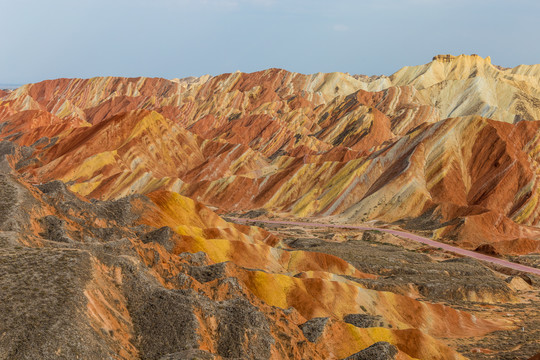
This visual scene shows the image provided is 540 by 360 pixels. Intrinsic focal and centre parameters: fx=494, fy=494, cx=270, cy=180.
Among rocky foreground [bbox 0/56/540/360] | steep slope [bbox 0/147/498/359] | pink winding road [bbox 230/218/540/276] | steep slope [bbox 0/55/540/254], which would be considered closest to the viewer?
steep slope [bbox 0/147/498/359]

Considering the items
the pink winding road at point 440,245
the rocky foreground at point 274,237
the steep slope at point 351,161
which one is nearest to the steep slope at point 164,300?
the rocky foreground at point 274,237

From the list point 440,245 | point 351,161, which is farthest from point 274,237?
point 351,161

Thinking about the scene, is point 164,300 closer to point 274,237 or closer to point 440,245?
point 274,237

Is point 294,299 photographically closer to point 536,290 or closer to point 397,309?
point 397,309

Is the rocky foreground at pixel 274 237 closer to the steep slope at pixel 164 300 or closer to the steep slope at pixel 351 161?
the steep slope at pixel 164 300

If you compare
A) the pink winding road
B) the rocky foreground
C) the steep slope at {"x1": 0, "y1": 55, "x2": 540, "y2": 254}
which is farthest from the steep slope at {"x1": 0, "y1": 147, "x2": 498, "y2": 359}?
the steep slope at {"x1": 0, "y1": 55, "x2": 540, "y2": 254}

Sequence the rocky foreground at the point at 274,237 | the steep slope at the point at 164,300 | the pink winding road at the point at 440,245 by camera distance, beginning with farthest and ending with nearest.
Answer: the pink winding road at the point at 440,245 < the rocky foreground at the point at 274,237 < the steep slope at the point at 164,300

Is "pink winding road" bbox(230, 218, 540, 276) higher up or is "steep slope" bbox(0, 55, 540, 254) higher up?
"steep slope" bbox(0, 55, 540, 254)

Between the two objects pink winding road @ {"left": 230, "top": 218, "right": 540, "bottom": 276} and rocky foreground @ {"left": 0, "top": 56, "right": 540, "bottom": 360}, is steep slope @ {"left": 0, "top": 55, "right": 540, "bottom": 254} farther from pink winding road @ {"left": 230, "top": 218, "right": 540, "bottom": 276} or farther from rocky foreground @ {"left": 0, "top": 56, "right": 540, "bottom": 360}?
pink winding road @ {"left": 230, "top": 218, "right": 540, "bottom": 276}
